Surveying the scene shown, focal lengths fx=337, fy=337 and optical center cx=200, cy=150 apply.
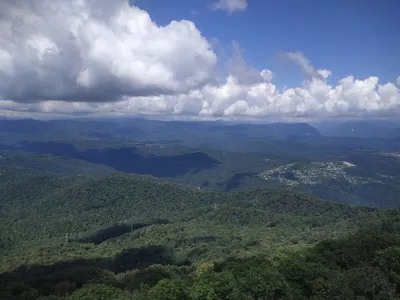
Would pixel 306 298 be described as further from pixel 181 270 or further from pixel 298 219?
pixel 298 219

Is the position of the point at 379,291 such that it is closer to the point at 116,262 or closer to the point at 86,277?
the point at 86,277

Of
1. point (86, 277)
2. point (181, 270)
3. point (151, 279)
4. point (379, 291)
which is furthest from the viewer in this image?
point (181, 270)

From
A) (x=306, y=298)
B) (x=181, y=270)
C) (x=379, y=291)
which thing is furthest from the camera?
(x=181, y=270)

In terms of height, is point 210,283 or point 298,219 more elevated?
point 210,283

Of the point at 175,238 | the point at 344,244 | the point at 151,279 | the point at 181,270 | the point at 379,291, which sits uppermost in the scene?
the point at 379,291

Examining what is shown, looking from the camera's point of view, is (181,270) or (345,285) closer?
(345,285)

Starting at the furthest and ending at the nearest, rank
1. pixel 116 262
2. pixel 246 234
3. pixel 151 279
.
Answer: pixel 246 234, pixel 116 262, pixel 151 279

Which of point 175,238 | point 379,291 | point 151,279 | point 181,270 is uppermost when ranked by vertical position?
point 379,291

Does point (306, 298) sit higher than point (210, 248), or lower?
higher

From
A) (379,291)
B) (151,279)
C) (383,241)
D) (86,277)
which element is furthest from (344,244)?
(86,277)

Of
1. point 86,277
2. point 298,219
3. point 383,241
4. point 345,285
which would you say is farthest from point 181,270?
point 298,219
